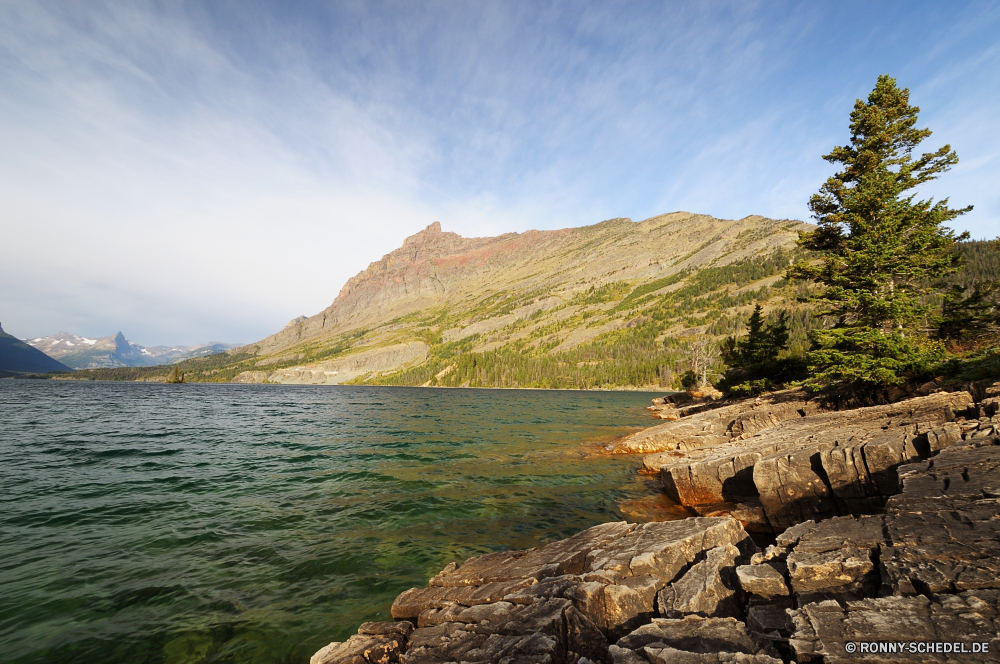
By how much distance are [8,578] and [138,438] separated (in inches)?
1010

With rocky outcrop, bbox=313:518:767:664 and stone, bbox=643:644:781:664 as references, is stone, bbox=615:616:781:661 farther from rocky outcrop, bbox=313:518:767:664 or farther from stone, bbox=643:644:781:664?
stone, bbox=643:644:781:664

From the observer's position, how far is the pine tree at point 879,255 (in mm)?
18266

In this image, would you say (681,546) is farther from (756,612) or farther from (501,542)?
(501,542)

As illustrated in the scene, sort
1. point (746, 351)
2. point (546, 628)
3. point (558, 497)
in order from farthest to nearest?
1. point (746, 351)
2. point (558, 497)
3. point (546, 628)

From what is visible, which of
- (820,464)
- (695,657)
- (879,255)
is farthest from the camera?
(879,255)

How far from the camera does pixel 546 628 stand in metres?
6.50

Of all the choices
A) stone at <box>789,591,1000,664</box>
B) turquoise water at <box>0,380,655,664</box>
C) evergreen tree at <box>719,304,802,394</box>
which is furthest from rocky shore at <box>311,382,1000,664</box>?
evergreen tree at <box>719,304,802,394</box>

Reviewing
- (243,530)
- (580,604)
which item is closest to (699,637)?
(580,604)

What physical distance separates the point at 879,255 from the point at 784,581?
20.8 m

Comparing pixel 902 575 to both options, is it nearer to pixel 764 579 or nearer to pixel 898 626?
pixel 898 626

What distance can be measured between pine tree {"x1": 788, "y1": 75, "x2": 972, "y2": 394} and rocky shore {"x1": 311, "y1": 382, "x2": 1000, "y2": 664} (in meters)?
6.72

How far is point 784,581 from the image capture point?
6.38 m

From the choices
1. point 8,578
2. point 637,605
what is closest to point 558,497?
point 637,605

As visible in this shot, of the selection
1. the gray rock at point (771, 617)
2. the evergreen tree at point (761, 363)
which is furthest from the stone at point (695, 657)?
the evergreen tree at point (761, 363)
